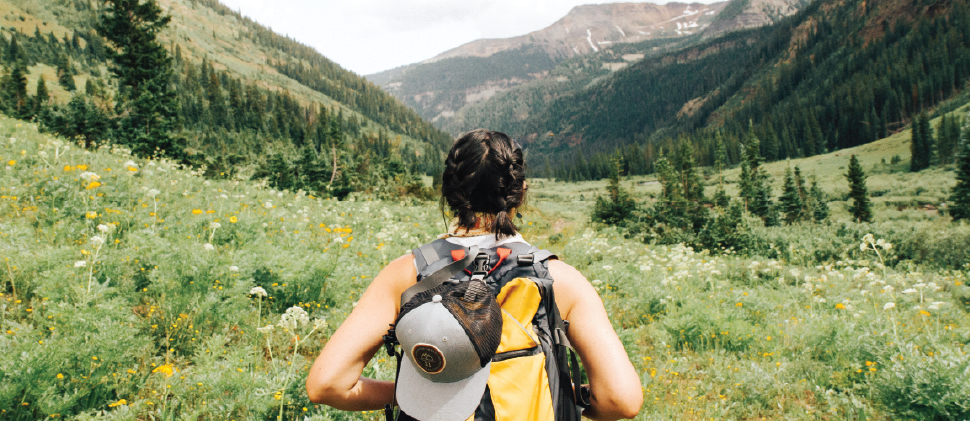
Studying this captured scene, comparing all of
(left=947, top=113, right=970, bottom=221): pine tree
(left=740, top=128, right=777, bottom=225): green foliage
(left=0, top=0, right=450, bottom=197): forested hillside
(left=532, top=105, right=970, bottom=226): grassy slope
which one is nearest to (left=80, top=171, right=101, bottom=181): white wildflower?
(left=0, top=0, right=450, bottom=197): forested hillside

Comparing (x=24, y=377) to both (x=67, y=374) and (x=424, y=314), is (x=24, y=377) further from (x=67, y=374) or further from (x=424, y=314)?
(x=424, y=314)

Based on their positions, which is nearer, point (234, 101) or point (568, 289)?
point (568, 289)

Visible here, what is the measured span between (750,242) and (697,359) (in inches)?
713

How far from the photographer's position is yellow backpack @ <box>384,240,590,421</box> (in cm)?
143

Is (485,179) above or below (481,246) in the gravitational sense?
above

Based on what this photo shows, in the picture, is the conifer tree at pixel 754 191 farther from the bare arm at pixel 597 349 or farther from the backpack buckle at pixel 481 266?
the backpack buckle at pixel 481 266

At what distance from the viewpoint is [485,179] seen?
68.0 inches

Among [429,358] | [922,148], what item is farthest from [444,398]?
[922,148]

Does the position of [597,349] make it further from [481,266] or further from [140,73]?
[140,73]

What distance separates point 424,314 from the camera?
133 cm

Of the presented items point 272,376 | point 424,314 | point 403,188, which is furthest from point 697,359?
point 403,188

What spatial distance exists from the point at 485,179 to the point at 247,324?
3.79 meters

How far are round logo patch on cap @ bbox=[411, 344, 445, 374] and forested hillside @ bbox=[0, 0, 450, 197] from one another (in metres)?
15.3

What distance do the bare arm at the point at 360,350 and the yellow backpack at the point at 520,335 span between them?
12 centimetres
